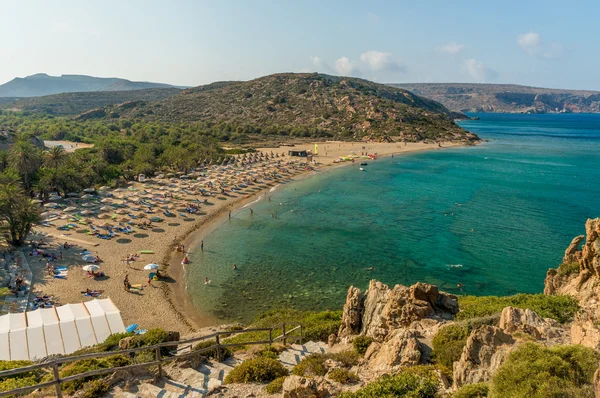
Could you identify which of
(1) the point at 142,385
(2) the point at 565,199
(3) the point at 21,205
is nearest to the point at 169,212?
(3) the point at 21,205

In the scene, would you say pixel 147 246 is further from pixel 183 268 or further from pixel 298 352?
pixel 298 352

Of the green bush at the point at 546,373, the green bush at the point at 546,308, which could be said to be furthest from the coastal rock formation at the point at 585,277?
the green bush at the point at 546,373

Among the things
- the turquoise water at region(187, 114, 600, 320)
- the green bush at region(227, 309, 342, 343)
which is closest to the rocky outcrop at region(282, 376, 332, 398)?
the green bush at region(227, 309, 342, 343)

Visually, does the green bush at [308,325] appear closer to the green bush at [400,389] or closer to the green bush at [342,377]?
the green bush at [342,377]

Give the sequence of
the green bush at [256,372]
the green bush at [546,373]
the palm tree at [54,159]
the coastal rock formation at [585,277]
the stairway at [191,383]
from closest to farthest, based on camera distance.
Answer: the green bush at [546,373] → the stairway at [191,383] → the green bush at [256,372] → the coastal rock formation at [585,277] → the palm tree at [54,159]

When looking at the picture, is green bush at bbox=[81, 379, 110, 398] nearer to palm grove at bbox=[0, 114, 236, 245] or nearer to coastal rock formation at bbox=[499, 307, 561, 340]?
coastal rock formation at bbox=[499, 307, 561, 340]

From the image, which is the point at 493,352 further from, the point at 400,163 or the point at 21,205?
the point at 400,163

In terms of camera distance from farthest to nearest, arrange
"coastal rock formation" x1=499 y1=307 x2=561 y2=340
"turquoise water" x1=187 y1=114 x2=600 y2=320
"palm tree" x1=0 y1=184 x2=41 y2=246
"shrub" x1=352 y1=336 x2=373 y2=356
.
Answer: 1. "palm tree" x1=0 y1=184 x2=41 y2=246
2. "turquoise water" x1=187 y1=114 x2=600 y2=320
3. "shrub" x1=352 y1=336 x2=373 y2=356
4. "coastal rock formation" x1=499 y1=307 x2=561 y2=340

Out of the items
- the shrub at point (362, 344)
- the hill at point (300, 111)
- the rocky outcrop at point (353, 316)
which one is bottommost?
the rocky outcrop at point (353, 316)
